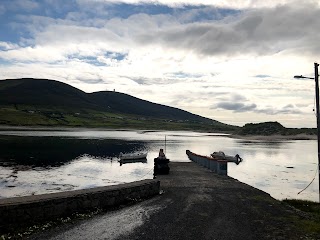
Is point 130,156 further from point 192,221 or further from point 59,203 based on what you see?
point 192,221

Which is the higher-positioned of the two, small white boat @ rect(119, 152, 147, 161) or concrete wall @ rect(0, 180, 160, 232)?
concrete wall @ rect(0, 180, 160, 232)

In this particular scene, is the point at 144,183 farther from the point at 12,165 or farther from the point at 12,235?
the point at 12,165

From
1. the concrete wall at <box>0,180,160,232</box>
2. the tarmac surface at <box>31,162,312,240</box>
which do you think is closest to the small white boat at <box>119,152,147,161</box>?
the tarmac surface at <box>31,162,312,240</box>

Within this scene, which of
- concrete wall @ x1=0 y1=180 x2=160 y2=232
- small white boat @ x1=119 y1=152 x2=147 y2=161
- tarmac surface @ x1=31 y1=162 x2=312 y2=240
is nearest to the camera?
concrete wall @ x1=0 y1=180 x2=160 y2=232

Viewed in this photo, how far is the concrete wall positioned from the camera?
13.8 m

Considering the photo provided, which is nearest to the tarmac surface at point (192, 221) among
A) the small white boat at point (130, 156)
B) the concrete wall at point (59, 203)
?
the concrete wall at point (59, 203)

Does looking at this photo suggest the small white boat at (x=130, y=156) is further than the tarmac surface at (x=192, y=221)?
Yes

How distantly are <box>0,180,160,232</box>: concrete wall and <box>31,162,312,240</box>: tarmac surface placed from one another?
0.95 metres

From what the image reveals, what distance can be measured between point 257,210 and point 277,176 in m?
33.9

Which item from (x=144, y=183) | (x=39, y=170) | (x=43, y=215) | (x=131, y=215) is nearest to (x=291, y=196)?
(x=144, y=183)

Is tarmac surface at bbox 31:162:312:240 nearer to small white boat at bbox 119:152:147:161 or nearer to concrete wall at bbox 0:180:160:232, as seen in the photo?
concrete wall at bbox 0:180:160:232

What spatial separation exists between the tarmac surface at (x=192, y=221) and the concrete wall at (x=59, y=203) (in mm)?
953

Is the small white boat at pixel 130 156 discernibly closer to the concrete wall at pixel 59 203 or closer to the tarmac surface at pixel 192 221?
the tarmac surface at pixel 192 221

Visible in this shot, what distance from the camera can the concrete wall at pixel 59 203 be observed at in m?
13.8
